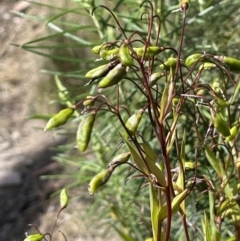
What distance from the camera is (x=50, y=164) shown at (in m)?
3.00

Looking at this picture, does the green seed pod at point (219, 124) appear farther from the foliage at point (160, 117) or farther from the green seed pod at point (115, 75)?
the green seed pod at point (115, 75)

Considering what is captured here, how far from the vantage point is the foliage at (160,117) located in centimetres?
57

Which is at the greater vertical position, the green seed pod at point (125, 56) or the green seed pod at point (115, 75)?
the green seed pod at point (125, 56)

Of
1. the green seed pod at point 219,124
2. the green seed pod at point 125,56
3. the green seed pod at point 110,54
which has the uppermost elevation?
the green seed pod at point 125,56

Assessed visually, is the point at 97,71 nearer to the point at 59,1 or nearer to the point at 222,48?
the point at 222,48

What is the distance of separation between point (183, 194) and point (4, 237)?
213 cm

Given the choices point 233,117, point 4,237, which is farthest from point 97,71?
point 4,237

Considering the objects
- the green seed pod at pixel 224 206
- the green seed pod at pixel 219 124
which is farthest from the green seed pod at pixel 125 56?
the green seed pod at pixel 224 206

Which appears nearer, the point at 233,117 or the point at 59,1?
the point at 233,117

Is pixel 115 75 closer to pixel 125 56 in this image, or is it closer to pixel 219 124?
pixel 125 56

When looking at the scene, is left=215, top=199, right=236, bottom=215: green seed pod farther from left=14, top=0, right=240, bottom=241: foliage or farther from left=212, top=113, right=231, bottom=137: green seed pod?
left=212, top=113, right=231, bottom=137: green seed pod

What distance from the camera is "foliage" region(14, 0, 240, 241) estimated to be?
1.87 feet

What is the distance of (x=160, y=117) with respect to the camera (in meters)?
0.56

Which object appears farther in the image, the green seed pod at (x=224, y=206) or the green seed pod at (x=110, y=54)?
the green seed pod at (x=224, y=206)
